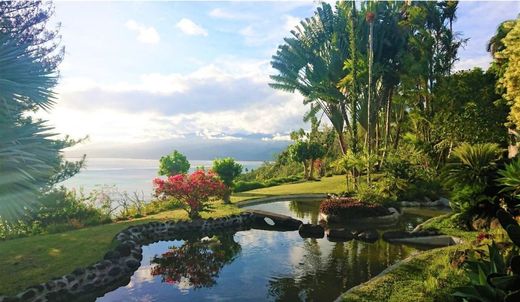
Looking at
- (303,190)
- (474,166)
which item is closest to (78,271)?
(474,166)

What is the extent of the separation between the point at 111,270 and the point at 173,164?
91.3 feet

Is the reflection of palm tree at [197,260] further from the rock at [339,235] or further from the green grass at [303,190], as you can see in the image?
the green grass at [303,190]

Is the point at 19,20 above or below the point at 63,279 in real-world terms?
above

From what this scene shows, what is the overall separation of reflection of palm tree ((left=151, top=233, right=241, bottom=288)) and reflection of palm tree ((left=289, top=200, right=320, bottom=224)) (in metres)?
6.40

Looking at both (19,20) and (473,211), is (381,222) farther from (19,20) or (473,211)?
(19,20)

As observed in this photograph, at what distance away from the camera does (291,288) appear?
1078 centimetres

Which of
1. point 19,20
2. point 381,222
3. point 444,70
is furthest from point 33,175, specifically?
point 444,70

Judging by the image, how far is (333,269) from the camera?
12281 mm

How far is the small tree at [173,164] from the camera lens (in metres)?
39.4

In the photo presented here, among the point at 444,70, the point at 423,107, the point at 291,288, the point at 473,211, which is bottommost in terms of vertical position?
the point at 291,288

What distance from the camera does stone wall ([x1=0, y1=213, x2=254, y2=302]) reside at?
10273 mm

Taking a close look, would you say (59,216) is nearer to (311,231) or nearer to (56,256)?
(56,256)

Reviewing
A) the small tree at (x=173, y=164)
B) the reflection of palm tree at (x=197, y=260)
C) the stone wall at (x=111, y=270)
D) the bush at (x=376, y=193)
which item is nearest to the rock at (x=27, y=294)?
the stone wall at (x=111, y=270)

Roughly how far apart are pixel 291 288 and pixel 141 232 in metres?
9.22
